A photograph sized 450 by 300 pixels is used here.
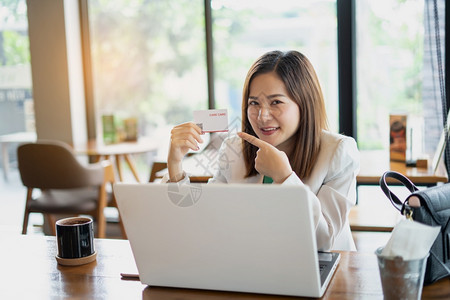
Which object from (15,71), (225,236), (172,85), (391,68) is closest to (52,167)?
(172,85)

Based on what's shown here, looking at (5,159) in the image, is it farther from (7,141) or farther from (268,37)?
(268,37)

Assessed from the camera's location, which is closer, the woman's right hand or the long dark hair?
the woman's right hand

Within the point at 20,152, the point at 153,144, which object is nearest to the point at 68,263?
the point at 20,152

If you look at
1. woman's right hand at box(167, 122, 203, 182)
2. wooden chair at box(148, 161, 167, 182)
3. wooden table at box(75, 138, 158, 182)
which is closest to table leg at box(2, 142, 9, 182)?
wooden table at box(75, 138, 158, 182)

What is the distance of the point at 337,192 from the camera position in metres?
1.54

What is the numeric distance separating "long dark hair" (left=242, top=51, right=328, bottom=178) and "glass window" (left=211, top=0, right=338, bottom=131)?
1.77 metres

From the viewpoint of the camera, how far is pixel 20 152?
3.16 meters

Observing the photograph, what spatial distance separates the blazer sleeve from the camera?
4.51ft

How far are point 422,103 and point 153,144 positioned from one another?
1.85m

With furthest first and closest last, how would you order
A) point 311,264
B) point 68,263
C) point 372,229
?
point 372,229
point 68,263
point 311,264

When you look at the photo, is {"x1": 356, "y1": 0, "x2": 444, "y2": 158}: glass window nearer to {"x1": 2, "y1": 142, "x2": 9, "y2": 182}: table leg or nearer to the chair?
the chair

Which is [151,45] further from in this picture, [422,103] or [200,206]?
[200,206]

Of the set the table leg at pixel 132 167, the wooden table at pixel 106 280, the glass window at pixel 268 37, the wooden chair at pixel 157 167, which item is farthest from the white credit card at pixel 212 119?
the table leg at pixel 132 167

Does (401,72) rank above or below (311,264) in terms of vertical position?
above
